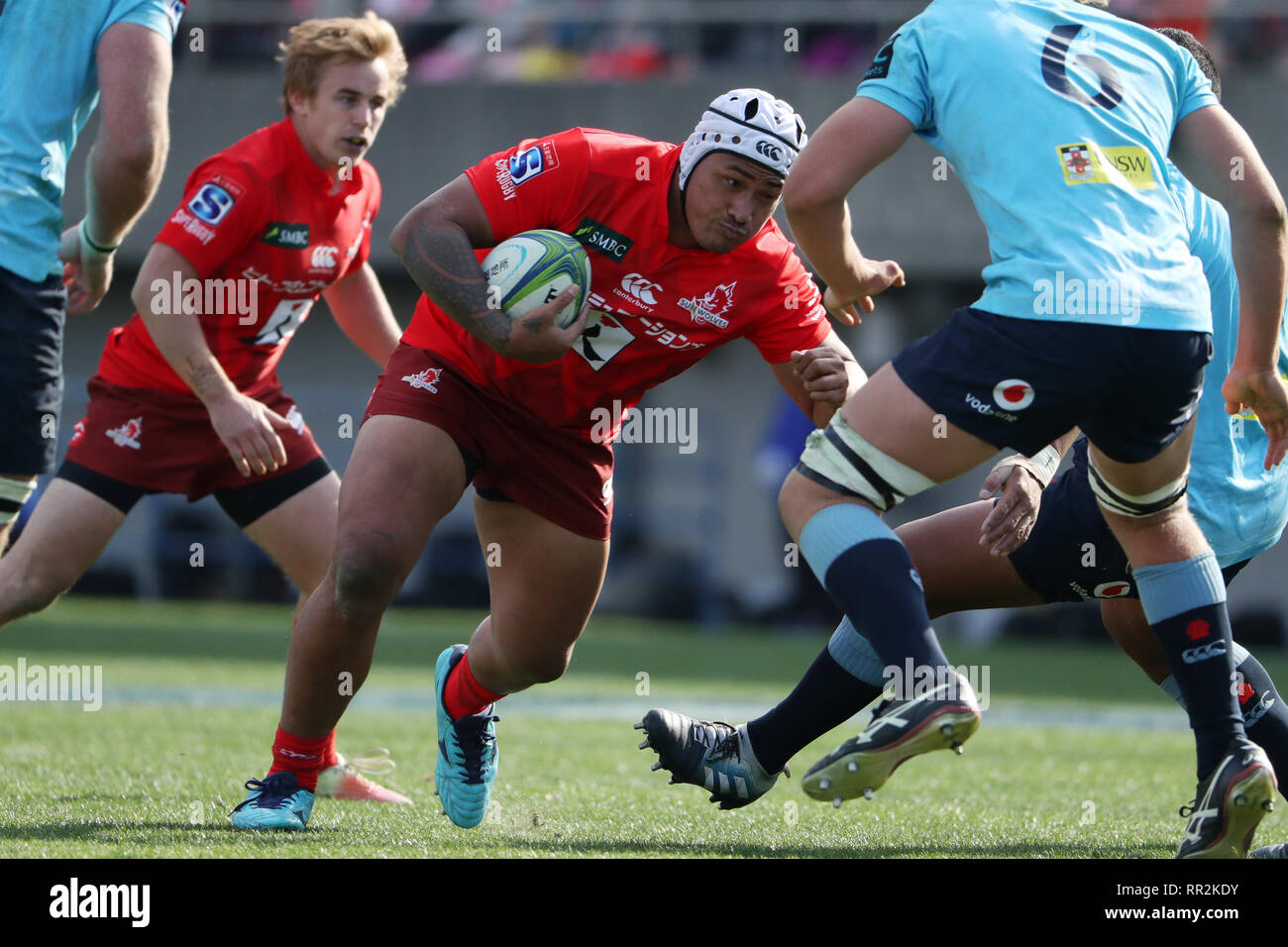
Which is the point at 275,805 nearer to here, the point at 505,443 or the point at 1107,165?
the point at 505,443

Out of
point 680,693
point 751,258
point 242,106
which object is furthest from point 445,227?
point 242,106

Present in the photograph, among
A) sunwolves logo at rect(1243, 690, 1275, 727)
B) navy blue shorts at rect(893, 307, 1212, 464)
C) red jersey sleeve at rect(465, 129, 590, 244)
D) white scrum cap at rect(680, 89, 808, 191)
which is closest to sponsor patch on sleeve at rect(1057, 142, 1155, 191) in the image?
navy blue shorts at rect(893, 307, 1212, 464)

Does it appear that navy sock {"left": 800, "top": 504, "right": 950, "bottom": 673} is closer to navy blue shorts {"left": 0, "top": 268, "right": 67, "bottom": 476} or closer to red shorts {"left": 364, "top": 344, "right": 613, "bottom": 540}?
red shorts {"left": 364, "top": 344, "right": 613, "bottom": 540}

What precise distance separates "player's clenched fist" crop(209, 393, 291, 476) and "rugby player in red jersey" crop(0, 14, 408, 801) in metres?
0.30

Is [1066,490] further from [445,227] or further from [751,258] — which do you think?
[445,227]

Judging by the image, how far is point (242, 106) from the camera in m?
18.2

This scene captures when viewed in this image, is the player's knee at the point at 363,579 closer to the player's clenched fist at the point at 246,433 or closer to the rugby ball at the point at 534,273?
the player's clenched fist at the point at 246,433

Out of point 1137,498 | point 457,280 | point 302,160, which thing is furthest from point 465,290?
point 1137,498

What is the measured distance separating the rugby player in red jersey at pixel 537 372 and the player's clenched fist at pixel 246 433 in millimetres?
373

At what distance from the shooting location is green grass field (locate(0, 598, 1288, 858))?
4344mm

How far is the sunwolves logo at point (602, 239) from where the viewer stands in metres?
4.45

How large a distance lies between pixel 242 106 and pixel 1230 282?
15.7 m

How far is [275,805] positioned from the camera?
4469mm
